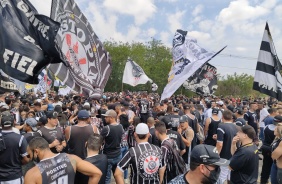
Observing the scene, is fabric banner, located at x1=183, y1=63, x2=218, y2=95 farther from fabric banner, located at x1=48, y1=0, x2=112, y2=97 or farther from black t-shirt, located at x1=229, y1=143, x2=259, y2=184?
black t-shirt, located at x1=229, y1=143, x2=259, y2=184

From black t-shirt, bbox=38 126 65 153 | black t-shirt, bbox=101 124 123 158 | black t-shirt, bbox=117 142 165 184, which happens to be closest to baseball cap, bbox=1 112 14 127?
black t-shirt, bbox=38 126 65 153

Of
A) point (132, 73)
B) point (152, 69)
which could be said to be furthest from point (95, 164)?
point (152, 69)

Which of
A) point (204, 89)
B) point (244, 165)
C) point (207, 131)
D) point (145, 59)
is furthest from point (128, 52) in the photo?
point (244, 165)

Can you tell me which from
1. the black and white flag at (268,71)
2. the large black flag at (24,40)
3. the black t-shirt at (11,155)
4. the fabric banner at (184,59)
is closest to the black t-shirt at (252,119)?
the black and white flag at (268,71)

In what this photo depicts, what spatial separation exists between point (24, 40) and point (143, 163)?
2.67 m

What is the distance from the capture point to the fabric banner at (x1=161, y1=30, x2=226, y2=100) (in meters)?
9.35

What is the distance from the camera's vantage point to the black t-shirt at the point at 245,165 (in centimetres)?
473

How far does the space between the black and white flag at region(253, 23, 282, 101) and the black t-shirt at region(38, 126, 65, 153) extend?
5.38 metres

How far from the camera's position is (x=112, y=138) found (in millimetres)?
6473

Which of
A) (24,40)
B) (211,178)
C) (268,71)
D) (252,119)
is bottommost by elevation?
(252,119)

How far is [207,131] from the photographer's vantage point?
28.1 feet

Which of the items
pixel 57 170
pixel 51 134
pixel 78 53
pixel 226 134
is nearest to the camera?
pixel 57 170

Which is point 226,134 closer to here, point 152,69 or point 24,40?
point 24,40

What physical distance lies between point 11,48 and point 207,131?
227 inches
